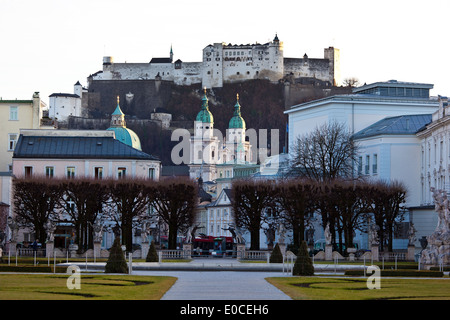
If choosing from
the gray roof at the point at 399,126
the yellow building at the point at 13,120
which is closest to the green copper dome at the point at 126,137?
the yellow building at the point at 13,120

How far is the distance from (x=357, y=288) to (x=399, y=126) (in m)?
53.4

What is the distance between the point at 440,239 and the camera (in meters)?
57.5

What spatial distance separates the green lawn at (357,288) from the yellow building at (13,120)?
2389 inches

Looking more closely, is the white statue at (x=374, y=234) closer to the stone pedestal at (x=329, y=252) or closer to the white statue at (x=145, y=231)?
the stone pedestal at (x=329, y=252)

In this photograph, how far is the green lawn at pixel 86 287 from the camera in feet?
116

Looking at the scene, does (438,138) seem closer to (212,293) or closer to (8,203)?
(8,203)

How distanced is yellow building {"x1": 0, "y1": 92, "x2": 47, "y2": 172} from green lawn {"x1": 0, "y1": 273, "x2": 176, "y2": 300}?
193 ft

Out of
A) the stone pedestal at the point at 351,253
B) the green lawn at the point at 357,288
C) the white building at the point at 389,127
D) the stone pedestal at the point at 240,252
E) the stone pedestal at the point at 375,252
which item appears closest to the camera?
the green lawn at the point at 357,288

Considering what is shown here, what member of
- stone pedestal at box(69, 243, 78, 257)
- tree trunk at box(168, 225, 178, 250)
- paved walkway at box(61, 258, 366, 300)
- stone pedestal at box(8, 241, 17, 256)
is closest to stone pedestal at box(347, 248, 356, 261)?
tree trunk at box(168, 225, 178, 250)

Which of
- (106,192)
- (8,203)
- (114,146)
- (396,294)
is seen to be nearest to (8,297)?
(396,294)

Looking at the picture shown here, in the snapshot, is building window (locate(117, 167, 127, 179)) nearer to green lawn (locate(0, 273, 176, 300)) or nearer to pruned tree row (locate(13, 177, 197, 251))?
pruned tree row (locate(13, 177, 197, 251))

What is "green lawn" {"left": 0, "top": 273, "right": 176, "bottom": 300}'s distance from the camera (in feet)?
116

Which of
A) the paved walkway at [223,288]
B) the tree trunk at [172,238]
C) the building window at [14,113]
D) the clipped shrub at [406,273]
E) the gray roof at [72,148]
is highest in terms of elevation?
the building window at [14,113]
